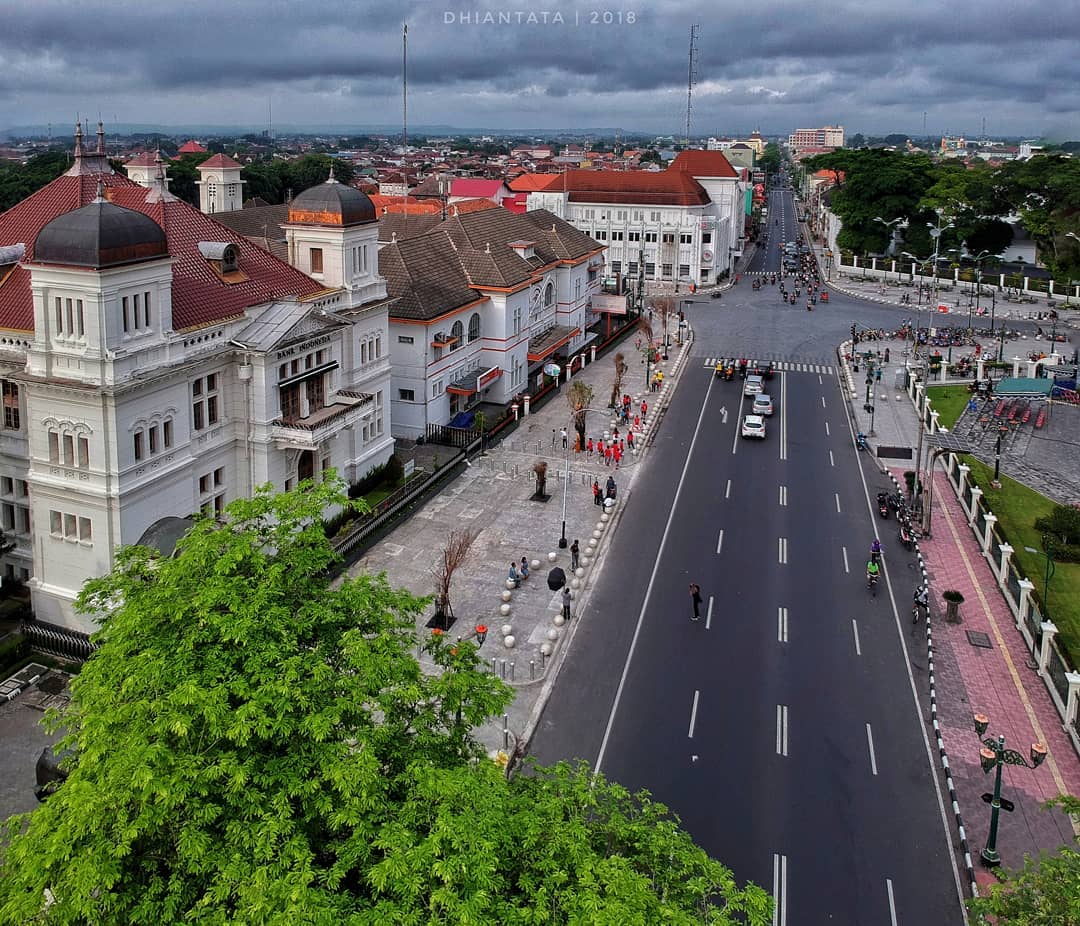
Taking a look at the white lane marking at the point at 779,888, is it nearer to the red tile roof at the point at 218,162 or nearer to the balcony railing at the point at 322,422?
the balcony railing at the point at 322,422

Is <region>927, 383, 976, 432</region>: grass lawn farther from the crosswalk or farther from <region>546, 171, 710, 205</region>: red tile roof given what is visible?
<region>546, 171, 710, 205</region>: red tile roof

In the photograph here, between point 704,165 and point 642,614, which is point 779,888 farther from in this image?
point 704,165

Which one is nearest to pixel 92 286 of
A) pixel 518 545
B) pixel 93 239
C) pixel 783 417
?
pixel 93 239

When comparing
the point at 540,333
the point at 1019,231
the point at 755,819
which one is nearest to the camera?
the point at 755,819

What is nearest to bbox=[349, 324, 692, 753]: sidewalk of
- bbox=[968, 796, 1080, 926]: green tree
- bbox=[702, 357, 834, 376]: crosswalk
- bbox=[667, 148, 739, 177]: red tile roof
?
bbox=[968, 796, 1080, 926]: green tree

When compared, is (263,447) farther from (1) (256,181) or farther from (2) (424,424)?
(1) (256,181)

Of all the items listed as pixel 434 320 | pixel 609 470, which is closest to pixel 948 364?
pixel 609 470

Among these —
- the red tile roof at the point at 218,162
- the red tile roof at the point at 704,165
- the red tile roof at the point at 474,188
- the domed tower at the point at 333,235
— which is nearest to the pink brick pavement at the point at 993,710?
the domed tower at the point at 333,235
